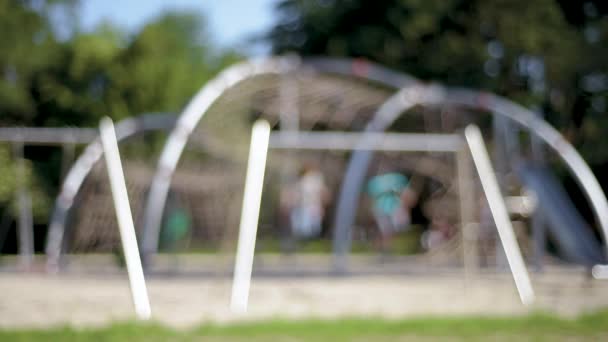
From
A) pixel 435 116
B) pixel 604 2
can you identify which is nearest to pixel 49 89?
pixel 435 116

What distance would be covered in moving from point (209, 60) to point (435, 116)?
1338 inches

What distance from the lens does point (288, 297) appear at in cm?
941

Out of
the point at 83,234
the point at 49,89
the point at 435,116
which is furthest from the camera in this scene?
the point at 49,89

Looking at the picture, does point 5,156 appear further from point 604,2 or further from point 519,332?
point 604,2

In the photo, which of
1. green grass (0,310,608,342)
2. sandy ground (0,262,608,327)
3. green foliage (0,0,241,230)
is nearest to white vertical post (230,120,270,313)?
sandy ground (0,262,608,327)

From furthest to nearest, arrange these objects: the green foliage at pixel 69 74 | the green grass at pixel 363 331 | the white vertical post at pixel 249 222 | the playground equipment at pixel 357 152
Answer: the green foliage at pixel 69 74, the playground equipment at pixel 357 152, the white vertical post at pixel 249 222, the green grass at pixel 363 331

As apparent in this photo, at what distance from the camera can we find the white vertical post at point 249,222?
7477 mm

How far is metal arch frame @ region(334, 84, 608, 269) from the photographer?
12008 mm

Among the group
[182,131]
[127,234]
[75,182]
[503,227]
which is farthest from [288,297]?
[75,182]

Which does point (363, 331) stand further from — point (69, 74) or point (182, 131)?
point (69, 74)

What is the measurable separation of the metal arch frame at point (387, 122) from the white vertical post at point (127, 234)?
5581 mm

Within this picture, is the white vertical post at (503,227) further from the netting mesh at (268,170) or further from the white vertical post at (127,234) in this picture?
the netting mesh at (268,170)

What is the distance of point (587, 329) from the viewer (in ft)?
21.4

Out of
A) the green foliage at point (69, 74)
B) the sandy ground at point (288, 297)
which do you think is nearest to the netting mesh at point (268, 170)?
the sandy ground at point (288, 297)
